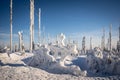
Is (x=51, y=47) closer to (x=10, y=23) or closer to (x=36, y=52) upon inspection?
(x=36, y=52)

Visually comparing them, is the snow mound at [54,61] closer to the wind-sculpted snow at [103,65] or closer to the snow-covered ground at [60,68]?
the snow-covered ground at [60,68]

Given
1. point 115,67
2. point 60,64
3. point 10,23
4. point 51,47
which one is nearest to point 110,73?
point 115,67

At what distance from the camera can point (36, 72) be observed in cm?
975

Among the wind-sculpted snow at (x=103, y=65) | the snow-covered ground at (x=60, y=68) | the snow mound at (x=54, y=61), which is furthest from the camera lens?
the wind-sculpted snow at (x=103, y=65)

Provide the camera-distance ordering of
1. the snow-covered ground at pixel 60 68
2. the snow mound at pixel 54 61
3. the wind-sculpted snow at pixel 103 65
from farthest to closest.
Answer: the wind-sculpted snow at pixel 103 65 → the snow mound at pixel 54 61 → the snow-covered ground at pixel 60 68

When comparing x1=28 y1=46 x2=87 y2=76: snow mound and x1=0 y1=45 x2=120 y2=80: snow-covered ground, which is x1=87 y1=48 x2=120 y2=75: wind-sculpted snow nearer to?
x1=0 y1=45 x2=120 y2=80: snow-covered ground

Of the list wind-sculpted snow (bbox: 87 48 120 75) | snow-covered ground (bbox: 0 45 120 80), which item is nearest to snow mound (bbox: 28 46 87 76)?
snow-covered ground (bbox: 0 45 120 80)

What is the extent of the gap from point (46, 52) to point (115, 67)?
598cm

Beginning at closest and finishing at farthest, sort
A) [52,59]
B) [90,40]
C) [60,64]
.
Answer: [60,64], [52,59], [90,40]

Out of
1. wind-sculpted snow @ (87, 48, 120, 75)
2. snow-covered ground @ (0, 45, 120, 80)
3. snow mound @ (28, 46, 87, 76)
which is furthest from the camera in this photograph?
wind-sculpted snow @ (87, 48, 120, 75)

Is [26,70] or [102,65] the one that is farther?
[102,65]

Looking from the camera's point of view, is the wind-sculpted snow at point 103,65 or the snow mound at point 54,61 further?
the wind-sculpted snow at point 103,65

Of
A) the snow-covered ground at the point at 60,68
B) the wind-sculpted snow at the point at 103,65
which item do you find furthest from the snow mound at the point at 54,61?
the wind-sculpted snow at the point at 103,65

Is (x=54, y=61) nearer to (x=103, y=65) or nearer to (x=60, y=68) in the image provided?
(x=60, y=68)
